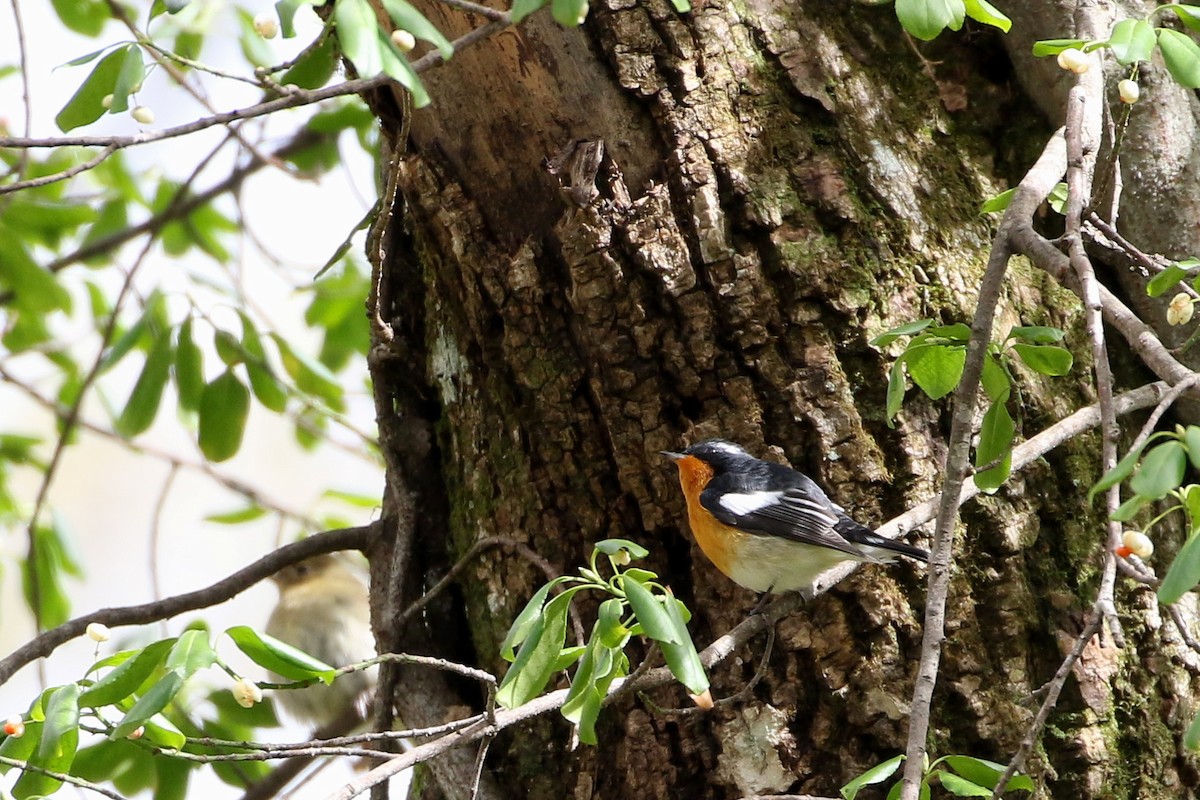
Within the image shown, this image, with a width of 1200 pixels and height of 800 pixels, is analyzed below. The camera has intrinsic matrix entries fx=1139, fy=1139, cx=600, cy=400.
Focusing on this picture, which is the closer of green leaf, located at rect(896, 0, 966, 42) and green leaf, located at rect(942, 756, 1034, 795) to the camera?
green leaf, located at rect(942, 756, 1034, 795)

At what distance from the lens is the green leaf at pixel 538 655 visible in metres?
1.49

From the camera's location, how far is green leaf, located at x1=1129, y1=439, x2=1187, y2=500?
1134 millimetres

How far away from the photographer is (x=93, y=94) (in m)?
1.84

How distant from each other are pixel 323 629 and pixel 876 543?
283 cm

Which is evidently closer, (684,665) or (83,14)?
(684,665)

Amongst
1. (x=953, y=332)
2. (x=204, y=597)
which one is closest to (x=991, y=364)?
(x=953, y=332)

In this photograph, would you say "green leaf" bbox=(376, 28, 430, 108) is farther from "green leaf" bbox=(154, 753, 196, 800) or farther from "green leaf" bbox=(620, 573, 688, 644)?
"green leaf" bbox=(154, 753, 196, 800)

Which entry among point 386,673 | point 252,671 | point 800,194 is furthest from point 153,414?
point 252,671

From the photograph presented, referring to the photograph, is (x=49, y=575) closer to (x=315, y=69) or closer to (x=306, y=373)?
(x=306, y=373)

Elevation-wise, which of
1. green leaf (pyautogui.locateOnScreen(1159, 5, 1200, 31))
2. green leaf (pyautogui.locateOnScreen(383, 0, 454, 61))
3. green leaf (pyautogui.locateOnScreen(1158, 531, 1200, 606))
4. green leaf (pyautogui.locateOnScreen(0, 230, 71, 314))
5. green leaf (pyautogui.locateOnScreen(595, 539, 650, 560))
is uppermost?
green leaf (pyautogui.locateOnScreen(0, 230, 71, 314))

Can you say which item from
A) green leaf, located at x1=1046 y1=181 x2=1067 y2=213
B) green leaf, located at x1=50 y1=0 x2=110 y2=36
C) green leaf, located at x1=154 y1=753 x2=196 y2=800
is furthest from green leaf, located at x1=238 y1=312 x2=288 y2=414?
green leaf, located at x1=1046 y1=181 x2=1067 y2=213

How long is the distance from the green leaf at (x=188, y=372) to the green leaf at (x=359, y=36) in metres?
2.28

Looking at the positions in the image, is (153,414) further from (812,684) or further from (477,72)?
(812,684)

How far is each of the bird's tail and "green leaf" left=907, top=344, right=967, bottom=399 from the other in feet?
1.15
